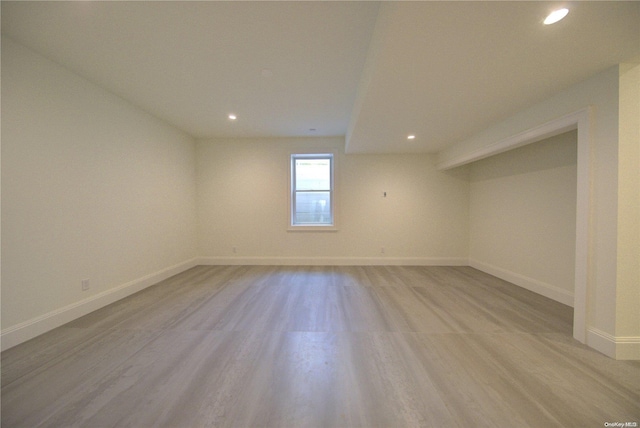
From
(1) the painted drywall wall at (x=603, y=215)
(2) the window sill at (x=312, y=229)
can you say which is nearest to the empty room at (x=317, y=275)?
(1) the painted drywall wall at (x=603, y=215)

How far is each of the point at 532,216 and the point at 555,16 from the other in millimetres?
2753

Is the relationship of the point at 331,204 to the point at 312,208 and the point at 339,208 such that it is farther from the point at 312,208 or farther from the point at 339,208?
the point at 312,208

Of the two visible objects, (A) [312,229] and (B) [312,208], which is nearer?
(A) [312,229]

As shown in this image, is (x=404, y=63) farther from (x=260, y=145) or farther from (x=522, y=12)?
(x=260, y=145)

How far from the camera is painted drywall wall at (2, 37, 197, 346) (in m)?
1.83

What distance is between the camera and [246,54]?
1.95m

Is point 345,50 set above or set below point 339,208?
above

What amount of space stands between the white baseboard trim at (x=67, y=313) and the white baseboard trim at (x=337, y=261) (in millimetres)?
1268

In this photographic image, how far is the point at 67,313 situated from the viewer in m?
2.18

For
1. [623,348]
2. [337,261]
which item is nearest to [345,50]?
[623,348]

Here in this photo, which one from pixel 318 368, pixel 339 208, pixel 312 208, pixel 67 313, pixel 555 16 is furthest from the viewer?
pixel 312 208

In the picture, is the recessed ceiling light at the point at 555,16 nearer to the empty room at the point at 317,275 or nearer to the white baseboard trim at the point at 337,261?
the empty room at the point at 317,275

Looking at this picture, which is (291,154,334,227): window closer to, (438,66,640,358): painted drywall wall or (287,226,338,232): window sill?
(287,226,338,232): window sill

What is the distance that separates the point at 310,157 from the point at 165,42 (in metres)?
3.05
